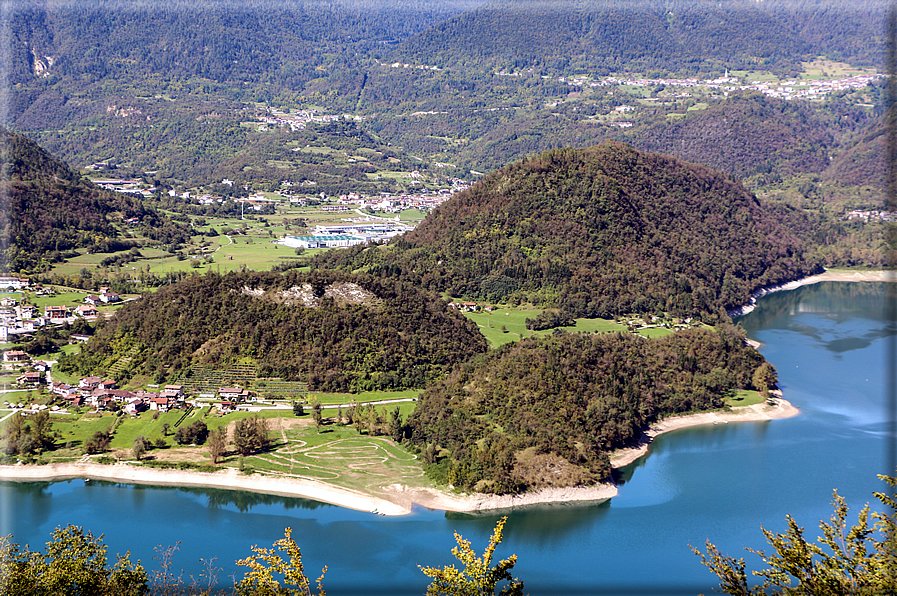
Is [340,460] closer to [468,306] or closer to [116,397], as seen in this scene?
[116,397]

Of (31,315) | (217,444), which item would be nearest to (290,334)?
(217,444)

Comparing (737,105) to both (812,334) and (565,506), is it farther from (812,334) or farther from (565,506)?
(565,506)

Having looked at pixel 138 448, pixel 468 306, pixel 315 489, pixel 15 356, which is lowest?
pixel 315 489

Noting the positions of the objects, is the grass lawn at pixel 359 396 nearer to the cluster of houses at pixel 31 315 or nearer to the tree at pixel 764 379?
the cluster of houses at pixel 31 315

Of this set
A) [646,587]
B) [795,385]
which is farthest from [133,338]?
[795,385]

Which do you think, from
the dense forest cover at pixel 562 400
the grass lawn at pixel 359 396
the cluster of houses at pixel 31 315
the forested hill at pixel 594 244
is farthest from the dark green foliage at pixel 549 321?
the cluster of houses at pixel 31 315

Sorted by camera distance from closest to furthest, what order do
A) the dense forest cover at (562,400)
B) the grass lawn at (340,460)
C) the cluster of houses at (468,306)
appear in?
the grass lawn at (340,460) → the dense forest cover at (562,400) → the cluster of houses at (468,306)
